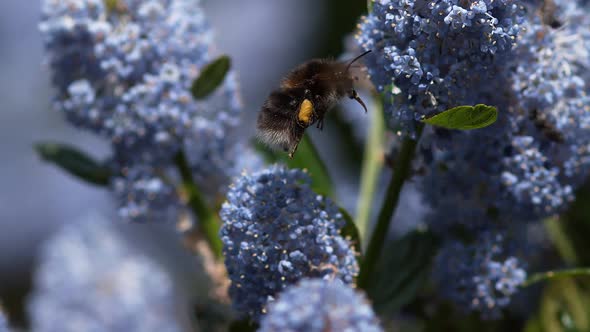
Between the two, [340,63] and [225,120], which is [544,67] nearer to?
[340,63]

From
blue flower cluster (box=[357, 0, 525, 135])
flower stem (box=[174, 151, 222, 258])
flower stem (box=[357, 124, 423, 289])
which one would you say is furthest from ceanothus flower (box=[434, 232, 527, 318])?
flower stem (box=[174, 151, 222, 258])

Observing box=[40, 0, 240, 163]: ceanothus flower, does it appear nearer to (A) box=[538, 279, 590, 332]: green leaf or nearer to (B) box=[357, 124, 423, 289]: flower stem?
(B) box=[357, 124, 423, 289]: flower stem

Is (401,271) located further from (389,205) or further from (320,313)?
(320,313)

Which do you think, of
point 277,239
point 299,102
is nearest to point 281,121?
point 299,102

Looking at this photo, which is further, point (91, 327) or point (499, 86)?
point (91, 327)

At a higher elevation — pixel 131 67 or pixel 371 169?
pixel 131 67

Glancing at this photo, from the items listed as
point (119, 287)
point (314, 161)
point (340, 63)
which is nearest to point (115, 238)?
point (119, 287)
